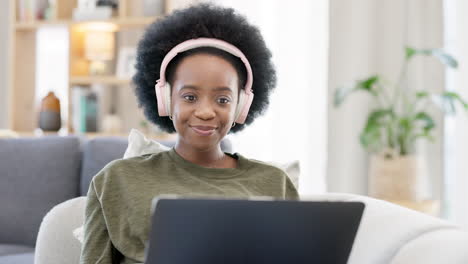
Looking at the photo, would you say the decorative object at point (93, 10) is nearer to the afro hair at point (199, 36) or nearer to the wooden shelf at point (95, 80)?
the wooden shelf at point (95, 80)

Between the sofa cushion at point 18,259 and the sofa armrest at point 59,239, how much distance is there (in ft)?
1.13

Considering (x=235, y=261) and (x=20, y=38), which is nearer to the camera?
(x=235, y=261)

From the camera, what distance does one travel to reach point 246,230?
2.95 ft

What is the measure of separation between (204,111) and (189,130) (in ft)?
0.20

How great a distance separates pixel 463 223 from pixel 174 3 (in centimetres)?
217

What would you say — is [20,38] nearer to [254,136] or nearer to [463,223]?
[254,136]

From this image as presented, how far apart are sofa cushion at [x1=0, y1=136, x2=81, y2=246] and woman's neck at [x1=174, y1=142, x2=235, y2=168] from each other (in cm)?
108

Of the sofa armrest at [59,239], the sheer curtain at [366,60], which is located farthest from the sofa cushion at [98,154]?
the sheer curtain at [366,60]

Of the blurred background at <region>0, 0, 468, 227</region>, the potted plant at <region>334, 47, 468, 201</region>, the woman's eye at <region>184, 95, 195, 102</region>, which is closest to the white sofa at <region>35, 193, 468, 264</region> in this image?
the woman's eye at <region>184, 95, 195, 102</region>

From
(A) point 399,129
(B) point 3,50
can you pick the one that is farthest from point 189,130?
(B) point 3,50

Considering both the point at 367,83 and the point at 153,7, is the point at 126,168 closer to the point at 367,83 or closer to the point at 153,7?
the point at 367,83

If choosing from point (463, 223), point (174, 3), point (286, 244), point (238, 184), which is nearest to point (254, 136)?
point (174, 3)

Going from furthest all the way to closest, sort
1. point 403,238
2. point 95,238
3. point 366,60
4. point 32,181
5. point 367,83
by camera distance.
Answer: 1. point 366,60
2. point 367,83
3. point 32,181
4. point 95,238
5. point 403,238

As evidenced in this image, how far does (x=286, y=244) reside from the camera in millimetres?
931
